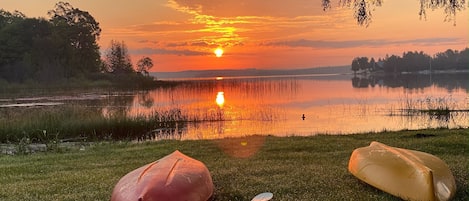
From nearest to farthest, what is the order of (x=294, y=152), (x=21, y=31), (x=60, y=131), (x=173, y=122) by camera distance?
1. (x=294, y=152)
2. (x=60, y=131)
3. (x=173, y=122)
4. (x=21, y=31)

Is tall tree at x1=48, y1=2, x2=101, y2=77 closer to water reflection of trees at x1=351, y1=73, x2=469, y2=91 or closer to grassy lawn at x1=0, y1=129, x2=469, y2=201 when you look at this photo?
water reflection of trees at x1=351, y1=73, x2=469, y2=91

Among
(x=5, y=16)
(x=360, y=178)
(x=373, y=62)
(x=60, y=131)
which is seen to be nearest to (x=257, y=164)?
(x=360, y=178)

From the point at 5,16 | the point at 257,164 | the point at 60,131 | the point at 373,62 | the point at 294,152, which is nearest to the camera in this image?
the point at 257,164

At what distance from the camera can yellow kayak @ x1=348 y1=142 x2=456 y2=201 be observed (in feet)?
14.3

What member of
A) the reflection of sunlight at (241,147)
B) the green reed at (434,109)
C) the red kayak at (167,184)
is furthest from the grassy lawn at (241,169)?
the green reed at (434,109)

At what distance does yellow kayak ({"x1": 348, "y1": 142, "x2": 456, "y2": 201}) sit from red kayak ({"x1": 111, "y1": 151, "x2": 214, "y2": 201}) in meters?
1.94

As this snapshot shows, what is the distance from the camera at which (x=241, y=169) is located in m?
6.39

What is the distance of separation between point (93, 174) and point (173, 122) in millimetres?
12448

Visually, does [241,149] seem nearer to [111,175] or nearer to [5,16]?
[111,175]

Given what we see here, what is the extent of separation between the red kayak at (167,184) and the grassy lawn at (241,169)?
0.41 metres

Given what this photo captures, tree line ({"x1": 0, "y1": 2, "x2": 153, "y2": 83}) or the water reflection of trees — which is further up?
tree line ({"x1": 0, "y1": 2, "x2": 153, "y2": 83})

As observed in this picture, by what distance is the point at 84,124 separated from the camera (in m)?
15.7

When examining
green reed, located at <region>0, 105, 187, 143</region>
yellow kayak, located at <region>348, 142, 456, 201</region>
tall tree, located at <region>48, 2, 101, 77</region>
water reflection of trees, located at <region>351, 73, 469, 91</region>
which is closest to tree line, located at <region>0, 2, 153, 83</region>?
tall tree, located at <region>48, 2, 101, 77</region>

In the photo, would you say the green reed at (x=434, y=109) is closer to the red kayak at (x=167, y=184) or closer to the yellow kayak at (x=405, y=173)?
the yellow kayak at (x=405, y=173)
